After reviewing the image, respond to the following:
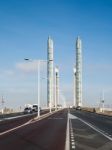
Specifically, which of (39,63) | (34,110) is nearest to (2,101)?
(34,110)

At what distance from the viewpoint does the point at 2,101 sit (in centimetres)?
11162

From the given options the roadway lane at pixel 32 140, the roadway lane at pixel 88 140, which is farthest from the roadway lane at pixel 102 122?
the roadway lane at pixel 32 140

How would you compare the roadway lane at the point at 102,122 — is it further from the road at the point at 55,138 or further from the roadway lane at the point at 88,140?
the roadway lane at the point at 88,140

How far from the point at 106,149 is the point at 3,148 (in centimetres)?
418

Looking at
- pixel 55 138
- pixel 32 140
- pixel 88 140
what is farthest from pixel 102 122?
pixel 32 140

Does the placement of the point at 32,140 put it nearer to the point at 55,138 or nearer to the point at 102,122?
the point at 55,138

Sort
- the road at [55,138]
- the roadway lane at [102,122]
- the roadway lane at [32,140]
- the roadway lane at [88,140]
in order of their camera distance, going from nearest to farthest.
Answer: the roadway lane at [32,140]
the road at [55,138]
the roadway lane at [88,140]
the roadway lane at [102,122]

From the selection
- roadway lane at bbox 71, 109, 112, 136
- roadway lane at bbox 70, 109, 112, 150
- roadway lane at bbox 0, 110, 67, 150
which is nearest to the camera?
roadway lane at bbox 0, 110, 67, 150

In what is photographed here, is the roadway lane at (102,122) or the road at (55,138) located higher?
the road at (55,138)

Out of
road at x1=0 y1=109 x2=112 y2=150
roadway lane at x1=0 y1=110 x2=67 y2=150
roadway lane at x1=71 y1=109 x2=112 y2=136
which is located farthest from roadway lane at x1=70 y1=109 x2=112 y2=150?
roadway lane at x1=71 y1=109 x2=112 y2=136

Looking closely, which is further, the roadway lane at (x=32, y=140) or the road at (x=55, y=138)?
the road at (x=55, y=138)

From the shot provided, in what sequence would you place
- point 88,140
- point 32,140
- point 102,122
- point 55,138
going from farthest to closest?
point 102,122, point 55,138, point 88,140, point 32,140

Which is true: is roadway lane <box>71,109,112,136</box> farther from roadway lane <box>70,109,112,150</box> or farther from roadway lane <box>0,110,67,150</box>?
roadway lane <box>0,110,67,150</box>

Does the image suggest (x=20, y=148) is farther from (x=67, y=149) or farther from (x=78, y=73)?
(x=78, y=73)
